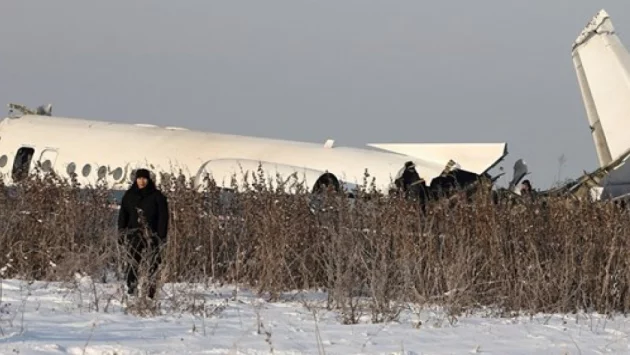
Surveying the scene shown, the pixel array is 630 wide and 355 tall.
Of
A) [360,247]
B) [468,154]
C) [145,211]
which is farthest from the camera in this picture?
[468,154]

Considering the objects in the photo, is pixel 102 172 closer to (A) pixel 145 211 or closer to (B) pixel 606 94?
(B) pixel 606 94

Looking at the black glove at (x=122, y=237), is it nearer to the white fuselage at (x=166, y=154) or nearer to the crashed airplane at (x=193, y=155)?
the crashed airplane at (x=193, y=155)

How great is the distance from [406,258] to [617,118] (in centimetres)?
1279

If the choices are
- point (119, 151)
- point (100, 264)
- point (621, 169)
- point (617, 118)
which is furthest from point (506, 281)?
point (119, 151)

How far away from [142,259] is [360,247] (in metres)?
2.68

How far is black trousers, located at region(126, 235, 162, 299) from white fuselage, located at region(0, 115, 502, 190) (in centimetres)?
1052

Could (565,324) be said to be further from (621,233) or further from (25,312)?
(25,312)

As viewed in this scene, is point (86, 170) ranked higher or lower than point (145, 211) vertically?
higher

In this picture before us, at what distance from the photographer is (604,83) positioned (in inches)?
1049

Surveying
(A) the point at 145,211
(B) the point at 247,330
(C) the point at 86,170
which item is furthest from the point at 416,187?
(C) the point at 86,170

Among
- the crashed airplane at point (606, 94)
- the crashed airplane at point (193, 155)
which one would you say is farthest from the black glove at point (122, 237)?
the crashed airplane at point (606, 94)

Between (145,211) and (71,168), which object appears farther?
(71,168)

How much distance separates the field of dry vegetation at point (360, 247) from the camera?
13672mm

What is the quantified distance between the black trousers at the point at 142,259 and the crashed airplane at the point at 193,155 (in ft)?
32.4
